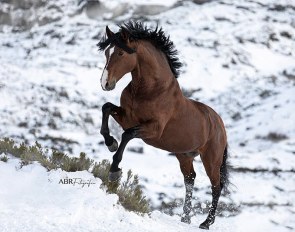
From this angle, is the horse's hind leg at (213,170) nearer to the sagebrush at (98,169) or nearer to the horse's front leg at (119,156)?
the sagebrush at (98,169)

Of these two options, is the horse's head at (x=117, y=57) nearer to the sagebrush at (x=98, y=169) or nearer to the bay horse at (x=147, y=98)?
the bay horse at (x=147, y=98)

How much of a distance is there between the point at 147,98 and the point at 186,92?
53.3 feet

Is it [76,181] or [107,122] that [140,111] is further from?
[76,181]

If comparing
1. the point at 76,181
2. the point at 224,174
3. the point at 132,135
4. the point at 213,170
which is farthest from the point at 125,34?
the point at 224,174

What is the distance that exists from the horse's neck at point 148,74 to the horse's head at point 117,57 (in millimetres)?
191

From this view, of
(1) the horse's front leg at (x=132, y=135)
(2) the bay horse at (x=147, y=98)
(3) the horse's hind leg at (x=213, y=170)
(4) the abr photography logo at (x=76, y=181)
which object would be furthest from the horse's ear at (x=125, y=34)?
(3) the horse's hind leg at (x=213, y=170)

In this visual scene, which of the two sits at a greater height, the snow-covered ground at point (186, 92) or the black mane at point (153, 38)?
the black mane at point (153, 38)

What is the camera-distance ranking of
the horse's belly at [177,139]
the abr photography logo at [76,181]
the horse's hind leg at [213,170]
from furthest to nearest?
the horse's hind leg at [213,170] → the horse's belly at [177,139] → the abr photography logo at [76,181]

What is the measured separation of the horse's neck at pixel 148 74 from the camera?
216 inches

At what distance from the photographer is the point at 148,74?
5543mm

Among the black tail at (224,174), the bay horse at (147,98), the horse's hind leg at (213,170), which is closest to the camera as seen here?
the bay horse at (147,98)

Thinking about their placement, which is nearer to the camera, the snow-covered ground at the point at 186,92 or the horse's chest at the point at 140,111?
the snow-covered ground at the point at 186,92

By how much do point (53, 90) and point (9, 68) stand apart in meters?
2.99

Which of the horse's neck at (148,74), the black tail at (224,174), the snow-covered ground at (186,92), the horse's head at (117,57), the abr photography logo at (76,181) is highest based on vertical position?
the horse's head at (117,57)
